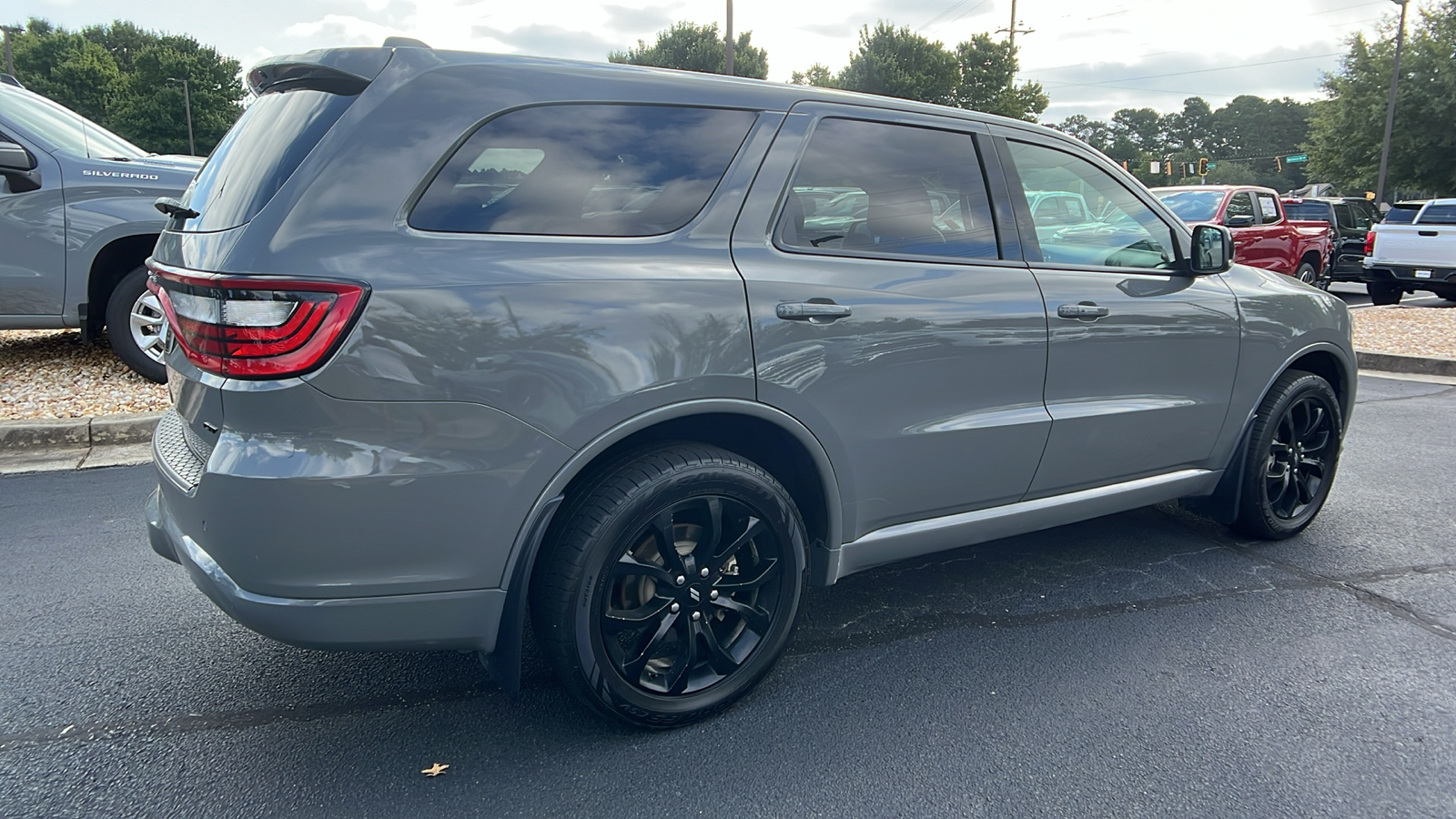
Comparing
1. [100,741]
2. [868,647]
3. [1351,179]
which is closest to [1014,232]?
[868,647]

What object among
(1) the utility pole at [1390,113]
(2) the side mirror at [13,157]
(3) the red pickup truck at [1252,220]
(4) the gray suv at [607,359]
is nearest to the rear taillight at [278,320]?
(4) the gray suv at [607,359]

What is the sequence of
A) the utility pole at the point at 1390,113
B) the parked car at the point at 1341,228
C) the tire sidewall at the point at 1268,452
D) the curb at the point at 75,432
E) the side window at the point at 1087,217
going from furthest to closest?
the utility pole at the point at 1390,113, the parked car at the point at 1341,228, the curb at the point at 75,432, the tire sidewall at the point at 1268,452, the side window at the point at 1087,217

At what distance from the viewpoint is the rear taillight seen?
199 cm

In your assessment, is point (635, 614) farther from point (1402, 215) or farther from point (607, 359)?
point (1402, 215)

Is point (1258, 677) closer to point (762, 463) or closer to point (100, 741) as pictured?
point (762, 463)

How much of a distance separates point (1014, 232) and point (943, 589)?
A: 1.33 meters

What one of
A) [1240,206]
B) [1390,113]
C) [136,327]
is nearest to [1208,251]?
[136,327]

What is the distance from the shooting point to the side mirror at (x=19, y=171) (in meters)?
5.50

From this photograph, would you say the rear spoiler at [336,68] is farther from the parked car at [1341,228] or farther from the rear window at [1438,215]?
the parked car at [1341,228]

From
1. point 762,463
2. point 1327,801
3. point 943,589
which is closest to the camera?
point 1327,801

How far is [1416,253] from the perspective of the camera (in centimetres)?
1426

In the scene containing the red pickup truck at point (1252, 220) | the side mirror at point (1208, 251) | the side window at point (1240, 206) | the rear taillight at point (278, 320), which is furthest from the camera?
the side window at point (1240, 206)

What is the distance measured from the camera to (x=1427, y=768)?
2.39 metres

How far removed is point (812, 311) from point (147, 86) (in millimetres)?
71901
